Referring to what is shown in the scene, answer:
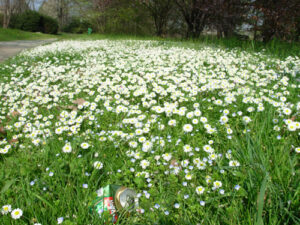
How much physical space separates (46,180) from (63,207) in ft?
1.14

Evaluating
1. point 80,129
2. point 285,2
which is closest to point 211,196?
point 80,129

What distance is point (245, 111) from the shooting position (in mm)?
2521

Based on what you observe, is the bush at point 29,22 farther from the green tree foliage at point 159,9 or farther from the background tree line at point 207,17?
the green tree foliage at point 159,9

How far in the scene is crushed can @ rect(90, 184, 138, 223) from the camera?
1.35 m

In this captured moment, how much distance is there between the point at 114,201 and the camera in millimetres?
1421

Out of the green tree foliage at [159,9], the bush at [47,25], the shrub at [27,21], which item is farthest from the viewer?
the bush at [47,25]

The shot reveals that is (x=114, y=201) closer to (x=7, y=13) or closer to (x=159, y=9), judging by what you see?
(x=159, y=9)

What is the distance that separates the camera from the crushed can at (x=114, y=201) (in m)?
1.35

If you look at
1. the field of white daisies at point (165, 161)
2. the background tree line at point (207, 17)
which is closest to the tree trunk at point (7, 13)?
the background tree line at point (207, 17)

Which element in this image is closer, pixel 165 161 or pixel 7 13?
pixel 165 161

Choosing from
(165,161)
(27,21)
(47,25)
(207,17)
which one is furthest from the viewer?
(47,25)

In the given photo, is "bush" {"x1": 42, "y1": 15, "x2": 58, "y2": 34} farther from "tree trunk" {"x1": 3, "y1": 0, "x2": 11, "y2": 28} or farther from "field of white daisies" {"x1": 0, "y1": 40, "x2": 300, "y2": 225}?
"field of white daisies" {"x1": 0, "y1": 40, "x2": 300, "y2": 225}

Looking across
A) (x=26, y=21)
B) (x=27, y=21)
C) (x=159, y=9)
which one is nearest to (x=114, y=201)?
(x=159, y=9)

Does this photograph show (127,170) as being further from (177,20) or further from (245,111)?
(177,20)
